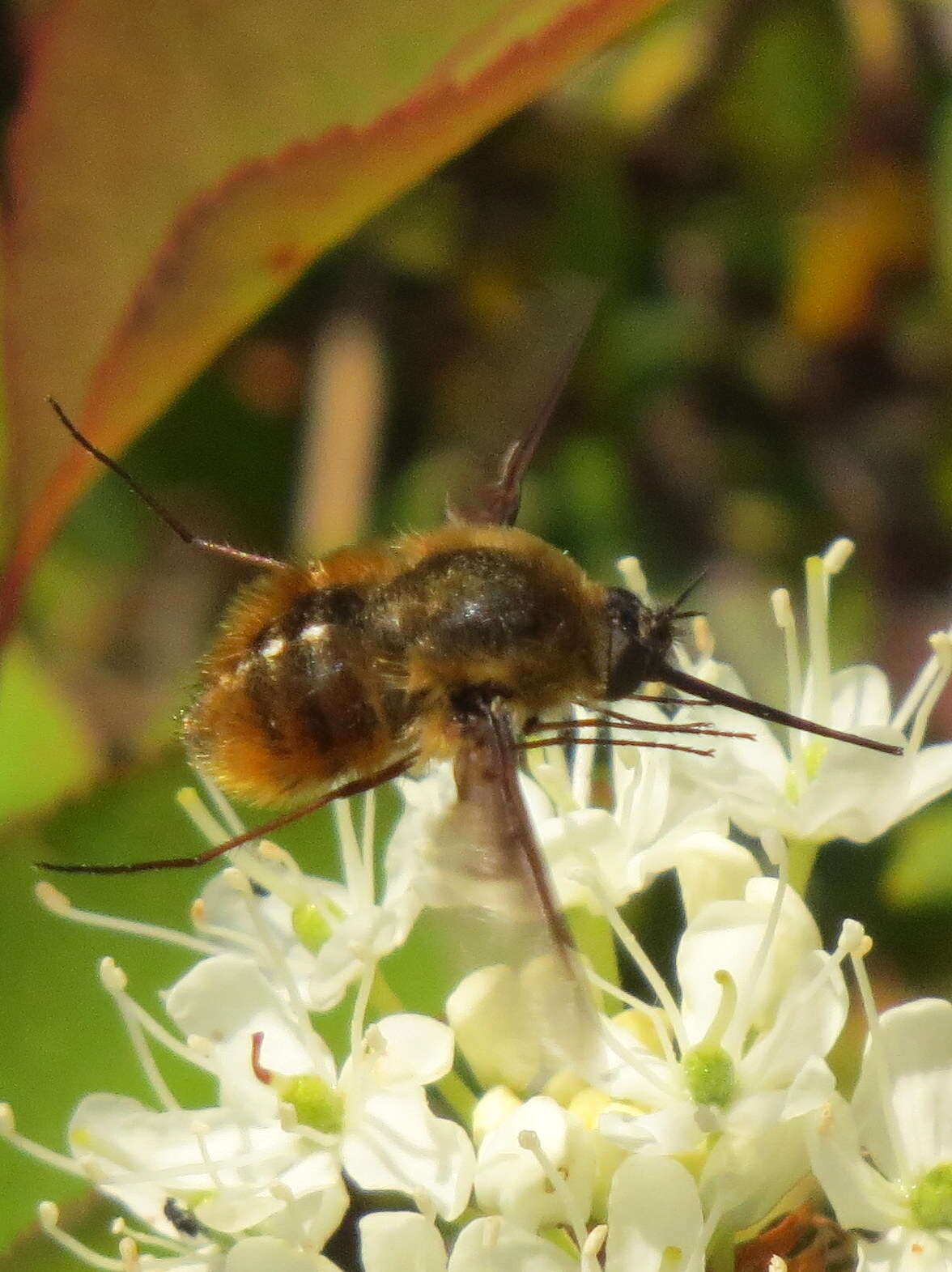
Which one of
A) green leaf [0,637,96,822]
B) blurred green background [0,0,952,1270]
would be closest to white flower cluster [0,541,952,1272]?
green leaf [0,637,96,822]

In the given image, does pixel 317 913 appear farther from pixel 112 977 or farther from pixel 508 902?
pixel 508 902

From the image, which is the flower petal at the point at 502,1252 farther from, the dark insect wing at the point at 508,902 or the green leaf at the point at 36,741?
the green leaf at the point at 36,741

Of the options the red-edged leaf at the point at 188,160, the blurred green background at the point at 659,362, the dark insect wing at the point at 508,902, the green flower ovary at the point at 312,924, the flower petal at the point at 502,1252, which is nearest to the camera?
the dark insect wing at the point at 508,902

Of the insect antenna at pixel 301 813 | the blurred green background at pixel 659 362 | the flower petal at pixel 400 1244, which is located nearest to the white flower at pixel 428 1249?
the flower petal at pixel 400 1244

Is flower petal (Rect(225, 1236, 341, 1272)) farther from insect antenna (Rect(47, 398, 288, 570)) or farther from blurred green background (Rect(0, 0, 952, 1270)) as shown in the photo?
blurred green background (Rect(0, 0, 952, 1270))

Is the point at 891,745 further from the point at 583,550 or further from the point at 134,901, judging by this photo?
the point at 583,550

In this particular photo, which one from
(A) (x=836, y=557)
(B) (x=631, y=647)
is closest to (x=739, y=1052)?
(B) (x=631, y=647)
